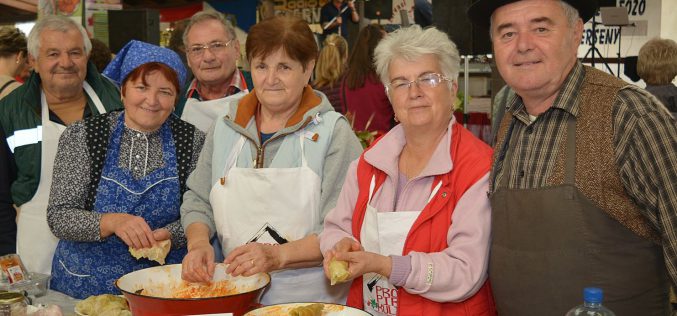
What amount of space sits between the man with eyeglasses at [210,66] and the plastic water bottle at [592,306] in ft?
7.31

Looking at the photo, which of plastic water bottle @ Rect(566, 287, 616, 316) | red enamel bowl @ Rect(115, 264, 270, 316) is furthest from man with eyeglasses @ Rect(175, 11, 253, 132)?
plastic water bottle @ Rect(566, 287, 616, 316)

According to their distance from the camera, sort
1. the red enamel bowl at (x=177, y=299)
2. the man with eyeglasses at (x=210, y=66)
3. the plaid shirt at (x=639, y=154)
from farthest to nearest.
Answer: the man with eyeglasses at (x=210, y=66), the red enamel bowl at (x=177, y=299), the plaid shirt at (x=639, y=154)

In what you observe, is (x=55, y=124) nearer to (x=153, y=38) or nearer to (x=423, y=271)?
(x=423, y=271)

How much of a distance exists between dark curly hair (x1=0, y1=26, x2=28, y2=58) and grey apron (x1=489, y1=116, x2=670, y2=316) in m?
3.97

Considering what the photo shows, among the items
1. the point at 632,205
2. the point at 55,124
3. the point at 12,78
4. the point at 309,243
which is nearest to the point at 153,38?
the point at 12,78

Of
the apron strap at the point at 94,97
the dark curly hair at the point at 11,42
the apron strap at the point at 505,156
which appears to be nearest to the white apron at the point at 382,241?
the apron strap at the point at 505,156

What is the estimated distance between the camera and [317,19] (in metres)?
14.8

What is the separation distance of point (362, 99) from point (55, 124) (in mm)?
2847

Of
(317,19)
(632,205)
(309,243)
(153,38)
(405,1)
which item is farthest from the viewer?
(317,19)

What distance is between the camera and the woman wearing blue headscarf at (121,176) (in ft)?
8.73

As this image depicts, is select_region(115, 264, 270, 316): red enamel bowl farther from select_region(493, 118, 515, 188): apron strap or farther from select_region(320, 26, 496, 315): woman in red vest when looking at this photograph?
select_region(493, 118, 515, 188): apron strap

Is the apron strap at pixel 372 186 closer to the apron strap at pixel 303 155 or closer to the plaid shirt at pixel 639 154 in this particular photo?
the apron strap at pixel 303 155

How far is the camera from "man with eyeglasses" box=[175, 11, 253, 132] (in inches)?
139

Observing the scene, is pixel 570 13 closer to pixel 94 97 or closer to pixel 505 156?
pixel 505 156
